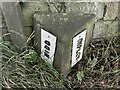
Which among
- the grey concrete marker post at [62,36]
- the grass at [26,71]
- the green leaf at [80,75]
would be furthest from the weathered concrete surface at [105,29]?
the grass at [26,71]

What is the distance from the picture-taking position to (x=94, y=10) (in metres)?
2.46

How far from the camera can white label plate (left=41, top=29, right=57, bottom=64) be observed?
227 centimetres

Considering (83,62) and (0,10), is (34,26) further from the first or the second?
(83,62)

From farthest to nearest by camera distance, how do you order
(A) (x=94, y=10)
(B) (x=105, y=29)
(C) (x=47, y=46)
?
(B) (x=105, y=29)
(A) (x=94, y=10)
(C) (x=47, y=46)

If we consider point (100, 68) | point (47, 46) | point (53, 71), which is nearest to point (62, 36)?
point (47, 46)

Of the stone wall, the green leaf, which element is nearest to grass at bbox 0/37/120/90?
the green leaf

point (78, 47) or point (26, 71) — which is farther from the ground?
point (78, 47)

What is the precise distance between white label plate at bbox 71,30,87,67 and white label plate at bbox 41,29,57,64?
0.49 ft

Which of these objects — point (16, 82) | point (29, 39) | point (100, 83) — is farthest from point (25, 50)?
point (100, 83)

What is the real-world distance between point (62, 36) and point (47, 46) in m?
0.21

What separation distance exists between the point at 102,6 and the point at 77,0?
0.22 m

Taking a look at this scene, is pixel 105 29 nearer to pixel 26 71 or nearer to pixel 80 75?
pixel 80 75

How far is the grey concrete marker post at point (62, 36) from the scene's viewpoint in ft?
7.30

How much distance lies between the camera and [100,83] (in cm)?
246
